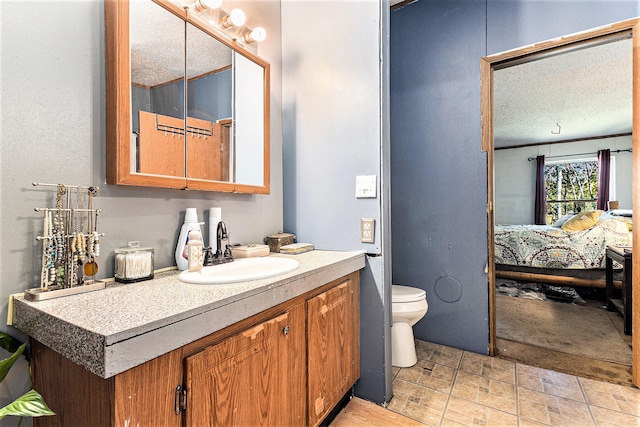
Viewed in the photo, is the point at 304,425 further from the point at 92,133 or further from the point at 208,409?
the point at 92,133

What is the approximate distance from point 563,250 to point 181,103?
13.9ft

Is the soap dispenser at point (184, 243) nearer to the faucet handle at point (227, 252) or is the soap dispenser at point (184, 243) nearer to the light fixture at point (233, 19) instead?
the faucet handle at point (227, 252)

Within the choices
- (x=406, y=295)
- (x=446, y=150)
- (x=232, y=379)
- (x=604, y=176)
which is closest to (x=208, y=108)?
(x=232, y=379)

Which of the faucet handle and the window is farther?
the window

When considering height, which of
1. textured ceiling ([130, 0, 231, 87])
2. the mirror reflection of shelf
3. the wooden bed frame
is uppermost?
textured ceiling ([130, 0, 231, 87])

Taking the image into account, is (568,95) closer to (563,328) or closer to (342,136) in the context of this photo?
(563,328)

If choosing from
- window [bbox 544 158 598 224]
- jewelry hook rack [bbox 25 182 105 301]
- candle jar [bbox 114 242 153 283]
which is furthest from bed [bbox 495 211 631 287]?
jewelry hook rack [bbox 25 182 105 301]

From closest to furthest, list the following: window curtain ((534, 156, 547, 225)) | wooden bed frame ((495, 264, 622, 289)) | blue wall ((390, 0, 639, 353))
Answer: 1. blue wall ((390, 0, 639, 353))
2. wooden bed frame ((495, 264, 622, 289))
3. window curtain ((534, 156, 547, 225))

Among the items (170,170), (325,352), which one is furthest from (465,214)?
(170,170)

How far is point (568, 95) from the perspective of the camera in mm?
3953

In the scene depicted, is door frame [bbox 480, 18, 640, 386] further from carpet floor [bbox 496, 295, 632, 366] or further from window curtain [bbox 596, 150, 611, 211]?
window curtain [bbox 596, 150, 611, 211]

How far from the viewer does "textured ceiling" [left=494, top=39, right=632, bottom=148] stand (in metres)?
3.00

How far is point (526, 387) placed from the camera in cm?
180

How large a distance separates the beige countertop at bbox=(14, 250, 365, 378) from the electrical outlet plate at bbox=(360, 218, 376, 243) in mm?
630
